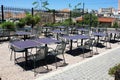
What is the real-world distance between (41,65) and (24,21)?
756 cm

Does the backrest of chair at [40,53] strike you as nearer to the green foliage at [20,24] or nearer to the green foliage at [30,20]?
the green foliage at [20,24]

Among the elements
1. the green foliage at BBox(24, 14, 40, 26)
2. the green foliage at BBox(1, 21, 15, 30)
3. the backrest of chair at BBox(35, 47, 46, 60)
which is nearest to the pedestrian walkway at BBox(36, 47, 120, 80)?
the backrest of chair at BBox(35, 47, 46, 60)

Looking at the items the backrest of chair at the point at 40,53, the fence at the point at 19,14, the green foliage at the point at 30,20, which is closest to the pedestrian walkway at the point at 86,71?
the backrest of chair at the point at 40,53

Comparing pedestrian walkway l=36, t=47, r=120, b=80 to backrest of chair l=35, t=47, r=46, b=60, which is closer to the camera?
pedestrian walkway l=36, t=47, r=120, b=80

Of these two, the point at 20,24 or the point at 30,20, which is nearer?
the point at 20,24

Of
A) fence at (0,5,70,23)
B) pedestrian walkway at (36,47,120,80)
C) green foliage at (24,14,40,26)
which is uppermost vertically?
fence at (0,5,70,23)

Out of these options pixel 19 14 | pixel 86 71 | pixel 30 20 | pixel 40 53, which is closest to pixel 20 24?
pixel 30 20

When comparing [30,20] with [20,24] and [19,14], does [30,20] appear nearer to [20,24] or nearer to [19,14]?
[20,24]

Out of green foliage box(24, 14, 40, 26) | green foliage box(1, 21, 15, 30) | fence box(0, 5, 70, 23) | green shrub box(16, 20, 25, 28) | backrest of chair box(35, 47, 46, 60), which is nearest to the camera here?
backrest of chair box(35, 47, 46, 60)

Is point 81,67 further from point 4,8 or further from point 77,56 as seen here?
point 4,8

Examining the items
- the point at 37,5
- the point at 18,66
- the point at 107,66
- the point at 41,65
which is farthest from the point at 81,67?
the point at 37,5

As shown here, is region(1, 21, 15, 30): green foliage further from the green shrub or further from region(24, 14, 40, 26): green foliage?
region(24, 14, 40, 26): green foliage

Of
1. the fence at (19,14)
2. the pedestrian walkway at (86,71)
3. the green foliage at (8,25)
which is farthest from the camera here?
the fence at (19,14)

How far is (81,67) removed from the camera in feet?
19.9
